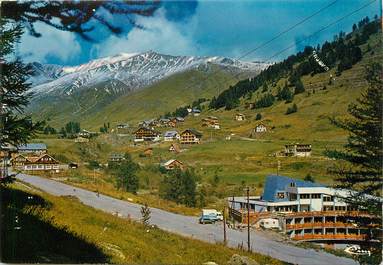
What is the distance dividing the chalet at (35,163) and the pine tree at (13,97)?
52cm

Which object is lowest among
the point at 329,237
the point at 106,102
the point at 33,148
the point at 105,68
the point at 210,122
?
the point at 329,237

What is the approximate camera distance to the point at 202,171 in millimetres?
8570

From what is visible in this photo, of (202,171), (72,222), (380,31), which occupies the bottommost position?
(72,222)

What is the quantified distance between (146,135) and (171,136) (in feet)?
1.81

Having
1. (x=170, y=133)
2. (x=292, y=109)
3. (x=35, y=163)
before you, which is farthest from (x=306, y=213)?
(x=35, y=163)

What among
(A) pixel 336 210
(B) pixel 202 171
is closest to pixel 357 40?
(A) pixel 336 210

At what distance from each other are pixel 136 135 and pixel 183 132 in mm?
949

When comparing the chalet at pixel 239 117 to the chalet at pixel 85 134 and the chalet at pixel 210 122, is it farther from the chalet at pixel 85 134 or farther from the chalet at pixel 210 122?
the chalet at pixel 85 134

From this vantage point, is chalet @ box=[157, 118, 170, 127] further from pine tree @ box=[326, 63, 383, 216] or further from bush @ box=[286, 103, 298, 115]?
pine tree @ box=[326, 63, 383, 216]

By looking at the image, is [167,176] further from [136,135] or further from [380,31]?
[380,31]

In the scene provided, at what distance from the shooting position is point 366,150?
Answer: 5.88m

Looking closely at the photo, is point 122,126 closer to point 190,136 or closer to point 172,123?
point 172,123

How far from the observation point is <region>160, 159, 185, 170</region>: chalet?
8641 mm

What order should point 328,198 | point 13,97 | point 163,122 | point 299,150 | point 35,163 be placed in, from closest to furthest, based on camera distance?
1. point 13,97
2. point 35,163
3. point 328,198
4. point 299,150
5. point 163,122
